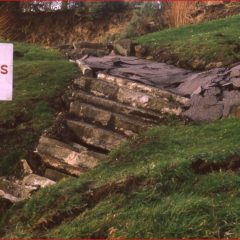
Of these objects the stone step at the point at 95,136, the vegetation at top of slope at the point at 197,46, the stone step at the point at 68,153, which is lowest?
the stone step at the point at 68,153

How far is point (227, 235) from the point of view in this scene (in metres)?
4.72

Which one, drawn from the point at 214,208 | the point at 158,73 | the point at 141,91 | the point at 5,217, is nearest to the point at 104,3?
the point at 158,73

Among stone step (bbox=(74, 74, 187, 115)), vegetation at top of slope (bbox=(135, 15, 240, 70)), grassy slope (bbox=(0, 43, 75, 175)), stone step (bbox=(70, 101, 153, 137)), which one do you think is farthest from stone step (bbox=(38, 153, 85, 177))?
vegetation at top of slope (bbox=(135, 15, 240, 70))

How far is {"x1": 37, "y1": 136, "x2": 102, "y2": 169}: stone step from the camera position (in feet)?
22.8

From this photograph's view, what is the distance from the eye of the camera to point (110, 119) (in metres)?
7.73

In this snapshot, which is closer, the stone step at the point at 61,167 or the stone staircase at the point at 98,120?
the stone step at the point at 61,167

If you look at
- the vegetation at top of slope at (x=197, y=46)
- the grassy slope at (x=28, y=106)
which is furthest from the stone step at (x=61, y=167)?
the vegetation at top of slope at (x=197, y=46)

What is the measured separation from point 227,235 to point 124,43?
725cm

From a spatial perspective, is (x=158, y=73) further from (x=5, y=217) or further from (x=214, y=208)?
(x=214, y=208)

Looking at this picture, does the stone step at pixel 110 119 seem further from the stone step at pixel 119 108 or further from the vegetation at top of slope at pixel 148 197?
the vegetation at top of slope at pixel 148 197

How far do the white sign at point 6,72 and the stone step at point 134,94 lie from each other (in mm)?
3174

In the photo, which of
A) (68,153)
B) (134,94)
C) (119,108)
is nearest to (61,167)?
(68,153)

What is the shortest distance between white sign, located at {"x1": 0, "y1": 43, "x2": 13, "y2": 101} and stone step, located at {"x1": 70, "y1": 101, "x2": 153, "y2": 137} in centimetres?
255

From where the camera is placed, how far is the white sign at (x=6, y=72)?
5094 millimetres
